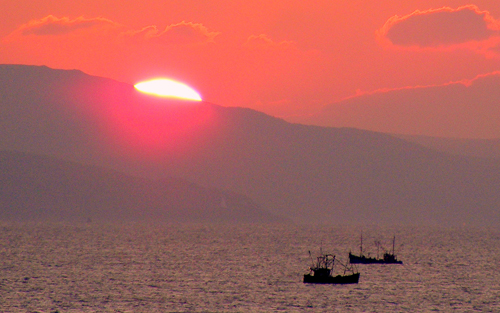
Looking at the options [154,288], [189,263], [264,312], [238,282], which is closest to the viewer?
[264,312]

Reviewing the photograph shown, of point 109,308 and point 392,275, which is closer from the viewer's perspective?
point 109,308

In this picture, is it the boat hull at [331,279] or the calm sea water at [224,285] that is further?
the boat hull at [331,279]

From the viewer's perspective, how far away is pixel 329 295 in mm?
100438

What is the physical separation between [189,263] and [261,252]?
43.0 m

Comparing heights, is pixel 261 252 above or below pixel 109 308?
above

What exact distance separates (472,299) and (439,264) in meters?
61.3

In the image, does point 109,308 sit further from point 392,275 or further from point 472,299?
point 392,275

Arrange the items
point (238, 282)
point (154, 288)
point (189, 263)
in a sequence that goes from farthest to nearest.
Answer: point (189, 263)
point (238, 282)
point (154, 288)

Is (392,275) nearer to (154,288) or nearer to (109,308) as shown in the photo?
(154,288)

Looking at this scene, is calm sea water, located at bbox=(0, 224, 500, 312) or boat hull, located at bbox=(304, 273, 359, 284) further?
boat hull, located at bbox=(304, 273, 359, 284)

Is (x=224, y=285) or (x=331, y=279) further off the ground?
(x=331, y=279)

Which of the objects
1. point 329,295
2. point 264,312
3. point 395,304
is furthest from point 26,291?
point 395,304

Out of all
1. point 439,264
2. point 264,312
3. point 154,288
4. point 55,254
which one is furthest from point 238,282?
point 55,254

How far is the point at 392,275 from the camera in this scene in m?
132
